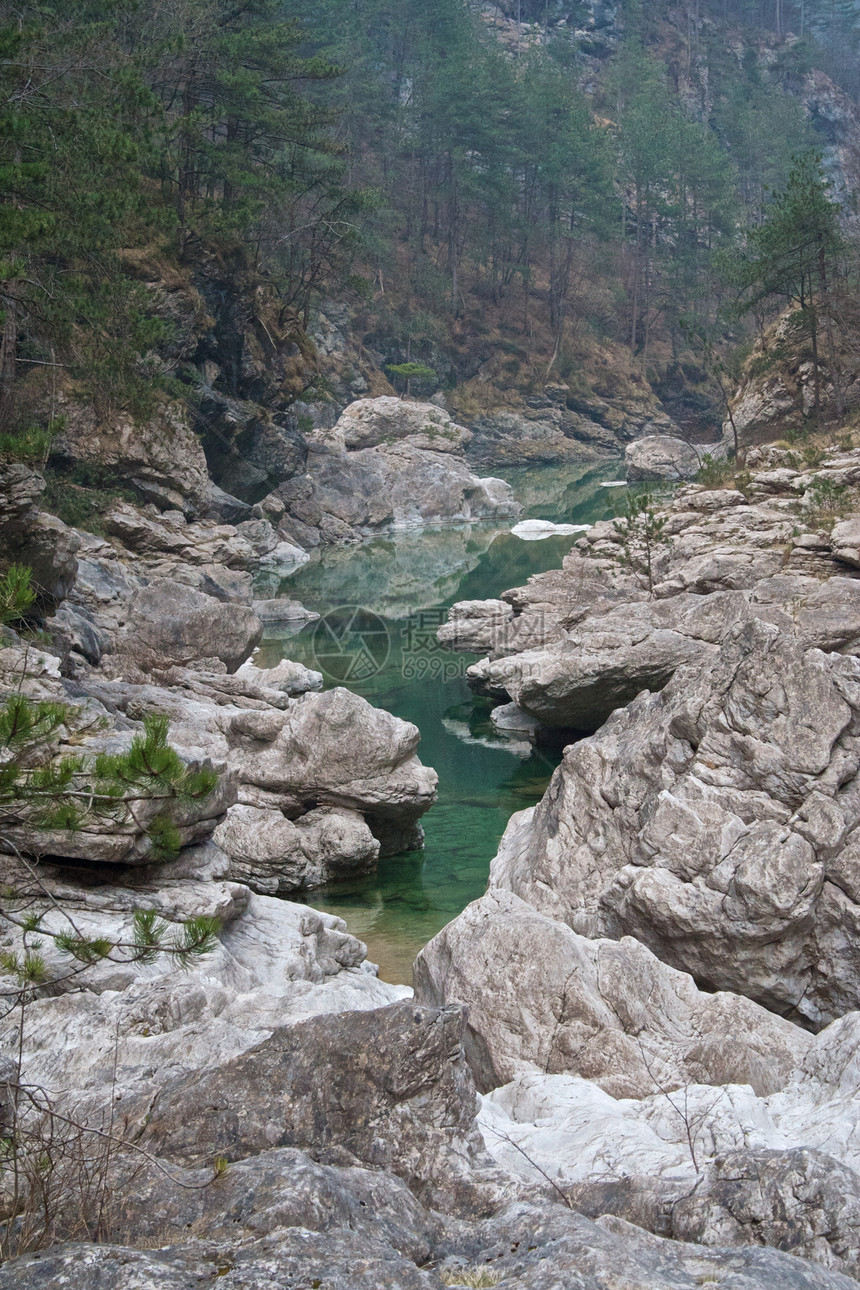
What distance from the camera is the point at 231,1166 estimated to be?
9.97 ft

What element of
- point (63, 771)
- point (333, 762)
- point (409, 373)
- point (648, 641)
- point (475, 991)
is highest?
point (409, 373)

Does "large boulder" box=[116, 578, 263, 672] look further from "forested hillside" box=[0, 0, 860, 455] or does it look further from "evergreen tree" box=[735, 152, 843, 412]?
"evergreen tree" box=[735, 152, 843, 412]

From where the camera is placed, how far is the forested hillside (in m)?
17.1

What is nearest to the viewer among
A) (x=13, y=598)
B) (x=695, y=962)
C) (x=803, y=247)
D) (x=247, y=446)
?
(x=13, y=598)

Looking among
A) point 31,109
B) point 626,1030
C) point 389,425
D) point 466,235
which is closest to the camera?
point 626,1030

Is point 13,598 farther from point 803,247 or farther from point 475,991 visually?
point 803,247

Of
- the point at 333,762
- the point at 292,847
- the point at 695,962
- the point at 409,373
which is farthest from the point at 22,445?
the point at 409,373

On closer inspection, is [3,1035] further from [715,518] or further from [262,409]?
[262,409]

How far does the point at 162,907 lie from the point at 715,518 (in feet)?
54.7

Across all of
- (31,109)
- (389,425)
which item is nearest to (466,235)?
(389,425)

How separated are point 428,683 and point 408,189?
2028 inches

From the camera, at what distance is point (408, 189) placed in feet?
200

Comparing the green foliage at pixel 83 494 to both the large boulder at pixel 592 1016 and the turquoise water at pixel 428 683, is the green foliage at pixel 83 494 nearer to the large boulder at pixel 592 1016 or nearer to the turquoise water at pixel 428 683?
the turquoise water at pixel 428 683

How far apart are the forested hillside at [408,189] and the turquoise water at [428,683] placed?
250 inches
